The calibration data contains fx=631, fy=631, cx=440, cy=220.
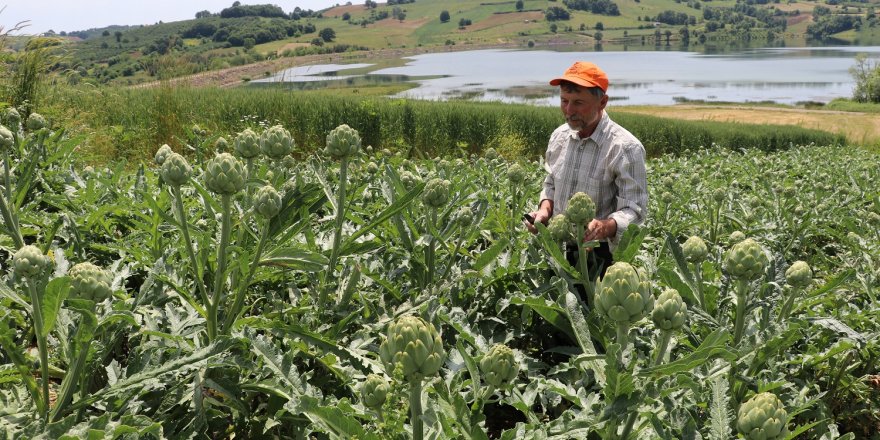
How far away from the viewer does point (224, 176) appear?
68.6 inches

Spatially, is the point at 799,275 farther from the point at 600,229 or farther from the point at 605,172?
the point at 605,172

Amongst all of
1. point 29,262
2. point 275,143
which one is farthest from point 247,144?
point 29,262

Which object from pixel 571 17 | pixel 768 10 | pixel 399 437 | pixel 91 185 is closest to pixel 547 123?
pixel 91 185

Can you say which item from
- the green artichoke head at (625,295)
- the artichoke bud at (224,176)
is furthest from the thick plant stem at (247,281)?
the green artichoke head at (625,295)

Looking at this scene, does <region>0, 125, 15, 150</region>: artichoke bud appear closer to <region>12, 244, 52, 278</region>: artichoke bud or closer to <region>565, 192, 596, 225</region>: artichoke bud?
<region>12, 244, 52, 278</region>: artichoke bud

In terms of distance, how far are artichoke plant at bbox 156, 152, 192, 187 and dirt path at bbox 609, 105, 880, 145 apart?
32.9 meters

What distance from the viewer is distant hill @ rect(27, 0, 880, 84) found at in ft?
332

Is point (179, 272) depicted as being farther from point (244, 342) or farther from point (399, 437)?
point (399, 437)

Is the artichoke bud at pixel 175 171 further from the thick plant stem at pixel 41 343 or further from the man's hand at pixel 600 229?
the man's hand at pixel 600 229

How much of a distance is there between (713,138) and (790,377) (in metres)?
23.4

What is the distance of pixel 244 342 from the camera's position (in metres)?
1.74

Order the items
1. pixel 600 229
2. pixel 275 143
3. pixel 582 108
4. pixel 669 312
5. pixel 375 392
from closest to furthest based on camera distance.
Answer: pixel 375 392 < pixel 669 312 < pixel 275 143 < pixel 600 229 < pixel 582 108

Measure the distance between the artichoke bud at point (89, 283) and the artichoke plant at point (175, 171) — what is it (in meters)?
0.38

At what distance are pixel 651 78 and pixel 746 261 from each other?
219ft
